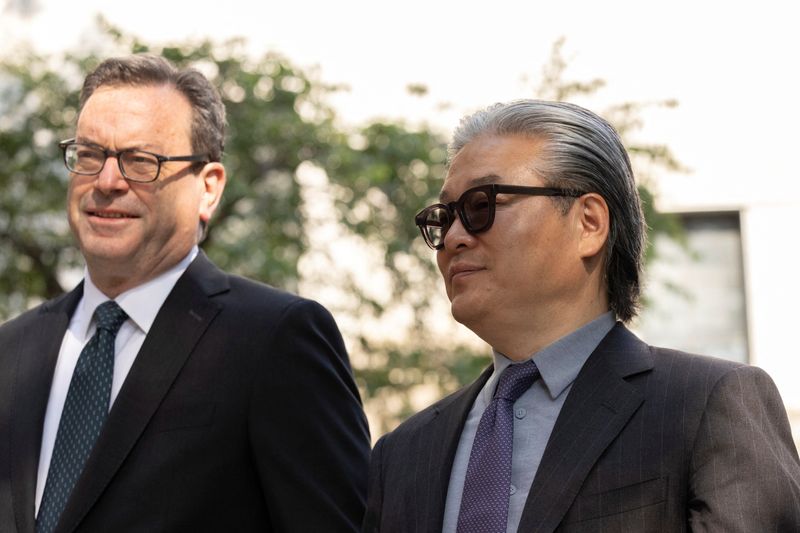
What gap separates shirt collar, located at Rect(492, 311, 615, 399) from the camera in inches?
108

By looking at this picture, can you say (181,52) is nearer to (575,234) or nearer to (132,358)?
(132,358)

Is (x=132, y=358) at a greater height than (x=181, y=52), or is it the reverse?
(x=181, y=52)

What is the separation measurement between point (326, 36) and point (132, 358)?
7.47m

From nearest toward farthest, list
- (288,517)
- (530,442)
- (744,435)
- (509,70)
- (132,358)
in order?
(744,435) → (530,442) → (288,517) → (132,358) → (509,70)

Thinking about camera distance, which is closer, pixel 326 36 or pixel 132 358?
pixel 132 358

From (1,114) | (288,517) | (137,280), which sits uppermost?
(1,114)

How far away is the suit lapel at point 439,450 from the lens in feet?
8.98

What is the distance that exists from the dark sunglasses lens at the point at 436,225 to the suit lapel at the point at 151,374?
0.83 m

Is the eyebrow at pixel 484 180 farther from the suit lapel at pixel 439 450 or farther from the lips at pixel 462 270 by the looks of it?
the suit lapel at pixel 439 450

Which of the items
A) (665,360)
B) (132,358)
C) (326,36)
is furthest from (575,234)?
(326,36)

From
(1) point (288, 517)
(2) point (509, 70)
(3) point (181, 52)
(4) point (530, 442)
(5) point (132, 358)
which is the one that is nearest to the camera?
(4) point (530, 442)

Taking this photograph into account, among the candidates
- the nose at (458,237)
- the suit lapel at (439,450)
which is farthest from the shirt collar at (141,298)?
the nose at (458,237)

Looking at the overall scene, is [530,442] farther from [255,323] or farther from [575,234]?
[255,323]

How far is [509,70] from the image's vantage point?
33.2ft
